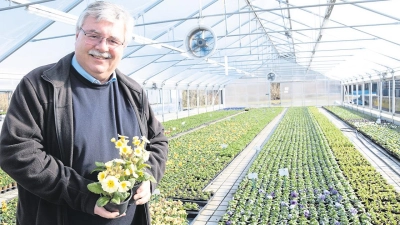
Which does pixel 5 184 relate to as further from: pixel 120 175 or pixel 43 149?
pixel 120 175

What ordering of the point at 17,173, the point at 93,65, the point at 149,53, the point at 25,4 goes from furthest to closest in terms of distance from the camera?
the point at 149,53 → the point at 25,4 → the point at 93,65 → the point at 17,173

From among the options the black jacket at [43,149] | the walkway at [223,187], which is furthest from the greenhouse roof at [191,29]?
the black jacket at [43,149]

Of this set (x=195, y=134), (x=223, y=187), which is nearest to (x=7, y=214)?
(x=223, y=187)

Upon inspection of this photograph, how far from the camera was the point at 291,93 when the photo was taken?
28.1 metres

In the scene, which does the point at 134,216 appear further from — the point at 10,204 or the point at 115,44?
the point at 10,204

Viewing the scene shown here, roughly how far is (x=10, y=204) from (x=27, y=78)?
4.23 m

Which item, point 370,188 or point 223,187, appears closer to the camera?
point 370,188

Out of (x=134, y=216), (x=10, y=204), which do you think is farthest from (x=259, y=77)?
(x=134, y=216)

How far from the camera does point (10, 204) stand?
15.8 feet

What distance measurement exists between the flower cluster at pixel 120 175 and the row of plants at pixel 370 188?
11.3ft

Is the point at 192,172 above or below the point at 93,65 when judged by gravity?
below

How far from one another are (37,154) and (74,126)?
0.55 feet

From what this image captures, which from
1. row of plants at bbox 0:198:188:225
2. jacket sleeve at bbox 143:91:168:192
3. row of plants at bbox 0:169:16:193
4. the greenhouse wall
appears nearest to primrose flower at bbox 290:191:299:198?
row of plants at bbox 0:198:188:225

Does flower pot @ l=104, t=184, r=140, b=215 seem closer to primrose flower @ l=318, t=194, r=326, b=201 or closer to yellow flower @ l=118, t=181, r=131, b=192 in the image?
yellow flower @ l=118, t=181, r=131, b=192
